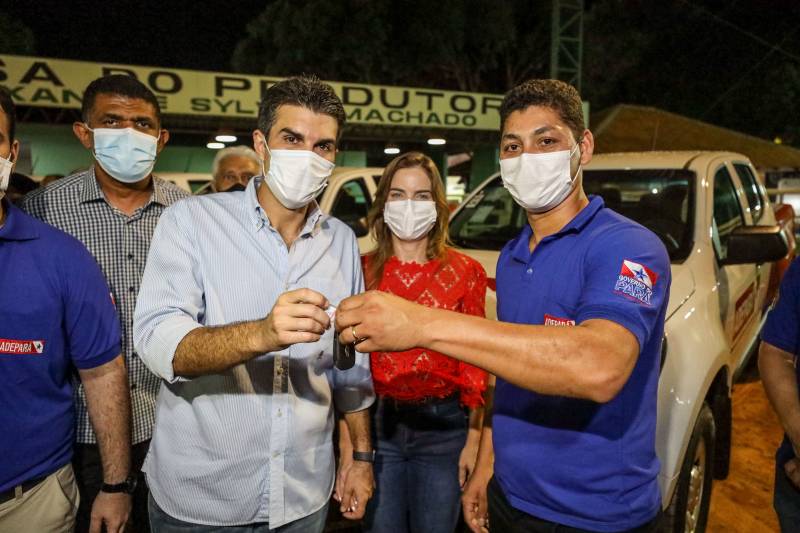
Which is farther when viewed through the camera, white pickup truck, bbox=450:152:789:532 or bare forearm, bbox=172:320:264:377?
white pickup truck, bbox=450:152:789:532

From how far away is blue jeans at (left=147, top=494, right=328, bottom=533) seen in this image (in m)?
1.83

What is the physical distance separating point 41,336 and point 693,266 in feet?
10.1

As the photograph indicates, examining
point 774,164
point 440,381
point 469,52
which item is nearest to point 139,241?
point 440,381

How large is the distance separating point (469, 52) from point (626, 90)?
6.67 meters

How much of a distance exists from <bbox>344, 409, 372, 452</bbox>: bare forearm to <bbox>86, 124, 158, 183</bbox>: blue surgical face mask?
56.6 inches

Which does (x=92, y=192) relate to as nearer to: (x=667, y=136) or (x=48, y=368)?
(x=48, y=368)

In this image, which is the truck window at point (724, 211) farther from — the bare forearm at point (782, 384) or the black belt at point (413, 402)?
the black belt at point (413, 402)

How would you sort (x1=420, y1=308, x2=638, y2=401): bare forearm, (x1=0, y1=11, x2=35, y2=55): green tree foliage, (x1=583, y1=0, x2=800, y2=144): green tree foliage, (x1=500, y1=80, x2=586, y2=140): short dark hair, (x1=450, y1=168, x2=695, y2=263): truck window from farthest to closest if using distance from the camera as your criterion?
(x1=583, y1=0, x2=800, y2=144): green tree foliage < (x1=0, y1=11, x2=35, y2=55): green tree foliage < (x1=450, y1=168, x2=695, y2=263): truck window < (x1=500, y1=80, x2=586, y2=140): short dark hair < (x1=420, y1=308, x2=638, y2=401): bare forearm

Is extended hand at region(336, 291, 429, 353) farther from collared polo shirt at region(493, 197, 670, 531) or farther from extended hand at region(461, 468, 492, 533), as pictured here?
extended hand at region(461, 468, 492, 533)

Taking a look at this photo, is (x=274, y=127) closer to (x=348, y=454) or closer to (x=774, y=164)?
(x=348, y=454)

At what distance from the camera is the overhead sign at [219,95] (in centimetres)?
952

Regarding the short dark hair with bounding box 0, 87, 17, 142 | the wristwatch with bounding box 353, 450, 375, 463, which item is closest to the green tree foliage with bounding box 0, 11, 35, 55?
the short dark hair with bounding box 0, 87, 17, 142

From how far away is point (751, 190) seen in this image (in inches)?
194

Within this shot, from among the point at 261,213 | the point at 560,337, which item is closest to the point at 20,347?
the point at 261,213
